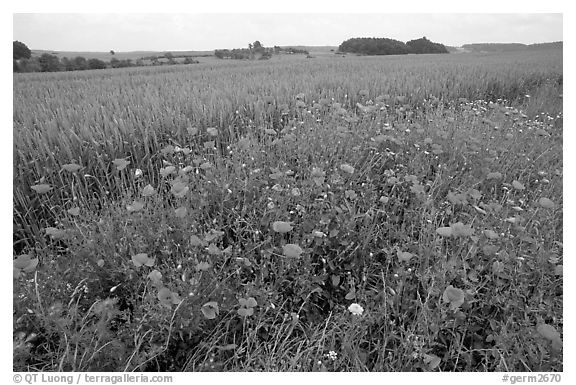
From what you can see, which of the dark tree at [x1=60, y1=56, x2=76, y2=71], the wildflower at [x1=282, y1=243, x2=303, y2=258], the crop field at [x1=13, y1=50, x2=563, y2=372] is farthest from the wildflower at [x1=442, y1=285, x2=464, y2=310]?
the dark tree at [x1=60, y1=56, x2=76, y2=71]

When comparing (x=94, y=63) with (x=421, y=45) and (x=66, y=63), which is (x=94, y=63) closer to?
(x=66, y=63)

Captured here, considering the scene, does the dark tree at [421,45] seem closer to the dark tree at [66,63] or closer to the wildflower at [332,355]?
the dark tree at [66,63]

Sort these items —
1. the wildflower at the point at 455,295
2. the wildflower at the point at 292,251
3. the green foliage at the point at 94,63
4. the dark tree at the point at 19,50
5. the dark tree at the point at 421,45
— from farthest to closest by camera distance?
the green foliage at the point at 94,63 < the dark tree at the point at 421,45 < the dark tree at the point at 19,50 < the wildflower at the point at 292,251 < the wildflower at the point at 455,295

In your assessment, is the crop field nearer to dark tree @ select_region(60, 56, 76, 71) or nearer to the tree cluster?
dark tree @ select_region(60, 56, 76, 71)

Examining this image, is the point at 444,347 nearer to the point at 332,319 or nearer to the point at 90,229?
the point at 332,319

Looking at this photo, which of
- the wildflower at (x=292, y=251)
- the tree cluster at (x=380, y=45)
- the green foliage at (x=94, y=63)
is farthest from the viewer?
the green foliage at (x=94, y=63)

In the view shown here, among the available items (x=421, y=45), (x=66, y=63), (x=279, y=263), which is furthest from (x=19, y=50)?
(x=421, y=45)

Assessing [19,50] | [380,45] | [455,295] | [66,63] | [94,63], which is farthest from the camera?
[380,45]

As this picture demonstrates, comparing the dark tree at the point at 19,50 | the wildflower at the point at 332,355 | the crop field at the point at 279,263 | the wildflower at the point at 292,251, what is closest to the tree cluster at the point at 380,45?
the crop field at the point at 279,263
